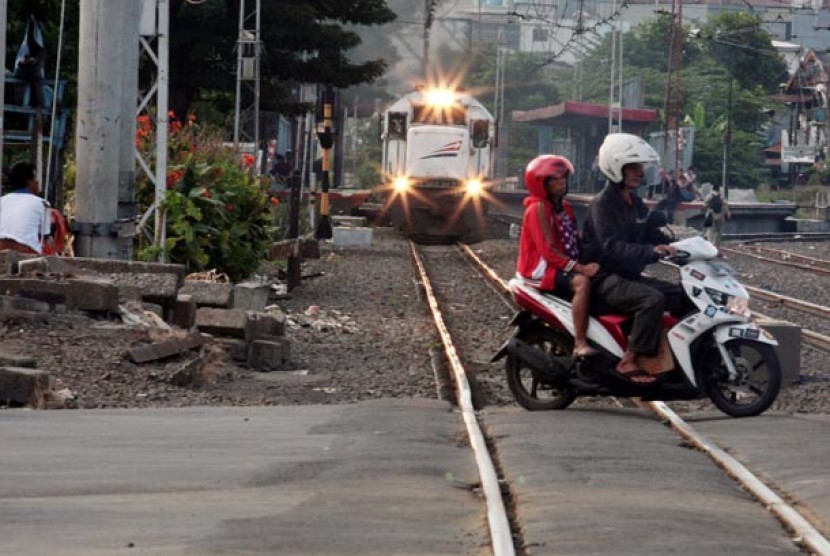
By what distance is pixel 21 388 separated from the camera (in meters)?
10.9

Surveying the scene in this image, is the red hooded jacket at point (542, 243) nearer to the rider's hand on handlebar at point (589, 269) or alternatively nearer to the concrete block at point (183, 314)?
the rider's hand on handlebar at point (589, 269)

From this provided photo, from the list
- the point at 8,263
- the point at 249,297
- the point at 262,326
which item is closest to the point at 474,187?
the point at 249,297

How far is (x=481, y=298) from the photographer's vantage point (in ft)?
75.7

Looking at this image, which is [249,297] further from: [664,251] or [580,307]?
[664,251]

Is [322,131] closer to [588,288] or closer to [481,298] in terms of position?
[481,298]

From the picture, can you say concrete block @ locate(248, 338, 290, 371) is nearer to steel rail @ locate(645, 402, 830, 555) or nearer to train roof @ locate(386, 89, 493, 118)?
steel rail @ locate(645, 402, 830, 555)

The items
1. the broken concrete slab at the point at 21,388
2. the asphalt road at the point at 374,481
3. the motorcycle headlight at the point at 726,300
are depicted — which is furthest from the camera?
the broken concrete slab at the point at 21,388

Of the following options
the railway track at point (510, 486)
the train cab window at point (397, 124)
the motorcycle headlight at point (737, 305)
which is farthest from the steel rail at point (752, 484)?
the train cab window at point (397, 124)

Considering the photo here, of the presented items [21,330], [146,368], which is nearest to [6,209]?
[21,330]

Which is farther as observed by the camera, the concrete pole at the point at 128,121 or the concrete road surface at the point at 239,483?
the concrete pole at the point at 128,121

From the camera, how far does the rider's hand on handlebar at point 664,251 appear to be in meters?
10.1

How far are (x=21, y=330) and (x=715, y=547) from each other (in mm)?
8117

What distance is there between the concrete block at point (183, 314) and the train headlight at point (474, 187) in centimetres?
2441

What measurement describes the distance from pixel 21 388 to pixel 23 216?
4.31 meters
